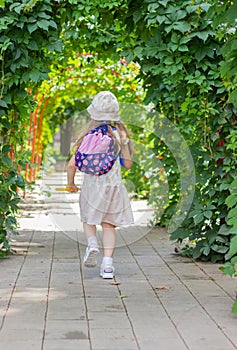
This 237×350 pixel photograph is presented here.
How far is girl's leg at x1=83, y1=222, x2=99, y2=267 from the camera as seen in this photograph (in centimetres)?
654

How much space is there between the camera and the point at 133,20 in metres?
6.90

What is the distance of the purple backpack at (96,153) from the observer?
6.55m

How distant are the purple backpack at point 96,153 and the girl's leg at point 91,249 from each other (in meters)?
0.51

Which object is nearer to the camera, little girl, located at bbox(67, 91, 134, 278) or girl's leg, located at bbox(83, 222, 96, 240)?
little girl, located at bbox(67, 91, 134, 278)

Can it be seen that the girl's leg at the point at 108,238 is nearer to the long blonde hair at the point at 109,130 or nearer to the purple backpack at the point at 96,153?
the purple backpack at the point at 96,153

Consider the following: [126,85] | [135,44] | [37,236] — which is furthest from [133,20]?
[126,85]

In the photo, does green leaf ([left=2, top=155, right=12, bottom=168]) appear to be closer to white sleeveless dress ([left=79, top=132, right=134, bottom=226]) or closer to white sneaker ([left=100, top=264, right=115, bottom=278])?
white sleeveless dress ([left=79, top=132, right=134, bottom=226])

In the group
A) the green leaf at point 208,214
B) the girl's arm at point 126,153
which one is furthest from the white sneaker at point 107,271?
the green leaf at point 208,214

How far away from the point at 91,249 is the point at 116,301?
3.75ft

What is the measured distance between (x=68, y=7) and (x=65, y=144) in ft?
94.0

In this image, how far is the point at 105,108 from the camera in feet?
21.8

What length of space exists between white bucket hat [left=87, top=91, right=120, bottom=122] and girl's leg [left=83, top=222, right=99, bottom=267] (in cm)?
96

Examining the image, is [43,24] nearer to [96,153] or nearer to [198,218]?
[96,153]

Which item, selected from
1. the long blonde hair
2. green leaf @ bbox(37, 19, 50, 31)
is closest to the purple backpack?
the long blonde hair
